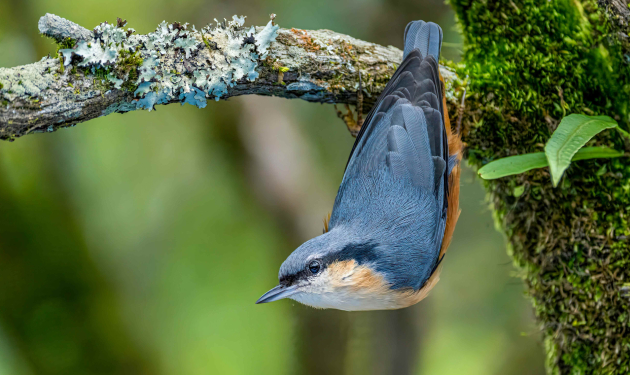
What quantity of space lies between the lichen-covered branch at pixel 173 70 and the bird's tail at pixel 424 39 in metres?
0.20

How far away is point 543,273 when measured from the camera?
217cm

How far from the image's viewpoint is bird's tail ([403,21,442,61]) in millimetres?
2299

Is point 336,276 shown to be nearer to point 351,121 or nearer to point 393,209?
point 393,209

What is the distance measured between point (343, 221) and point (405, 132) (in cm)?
58

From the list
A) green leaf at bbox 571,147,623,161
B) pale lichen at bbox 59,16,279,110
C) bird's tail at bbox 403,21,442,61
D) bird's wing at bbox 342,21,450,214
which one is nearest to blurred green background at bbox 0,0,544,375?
bird's tail at bbox 403,21,442,61

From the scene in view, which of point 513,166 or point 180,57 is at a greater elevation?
point 180,57

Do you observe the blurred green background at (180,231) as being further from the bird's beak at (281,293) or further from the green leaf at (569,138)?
the bird's beak at (281,293)

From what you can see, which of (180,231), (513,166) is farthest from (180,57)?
(180,231)

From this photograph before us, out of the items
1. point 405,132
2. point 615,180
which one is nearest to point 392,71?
point 405,132

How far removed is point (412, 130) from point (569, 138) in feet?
2.48

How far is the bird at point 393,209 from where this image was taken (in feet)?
6.05

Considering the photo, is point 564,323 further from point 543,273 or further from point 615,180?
point 615,180

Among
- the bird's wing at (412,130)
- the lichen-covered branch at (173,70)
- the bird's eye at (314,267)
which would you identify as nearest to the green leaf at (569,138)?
the bird's wing at (412,130)

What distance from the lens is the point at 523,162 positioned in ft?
5.75
